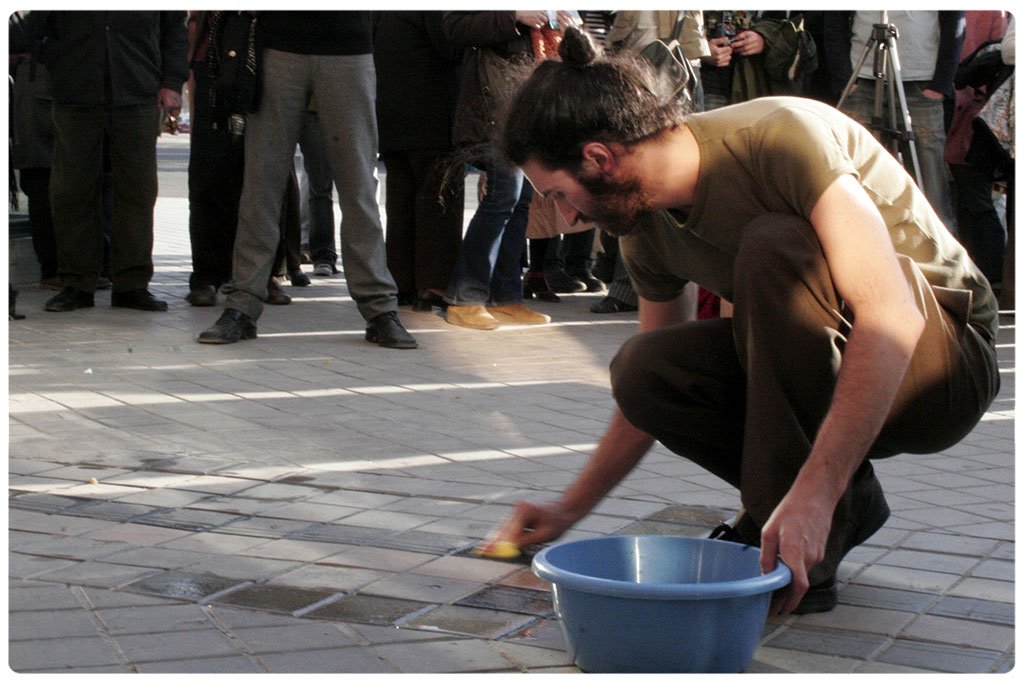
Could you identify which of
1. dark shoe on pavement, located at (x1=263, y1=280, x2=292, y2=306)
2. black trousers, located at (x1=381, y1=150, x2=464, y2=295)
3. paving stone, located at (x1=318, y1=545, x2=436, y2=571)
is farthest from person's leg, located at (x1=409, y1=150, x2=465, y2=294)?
paving stone, located at (x1=318, y1=545, x2=436, y2=571)

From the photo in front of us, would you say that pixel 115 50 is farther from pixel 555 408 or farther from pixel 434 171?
pixel 555 408

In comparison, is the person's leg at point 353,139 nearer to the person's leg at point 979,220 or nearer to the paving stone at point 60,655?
the person's leg at point 979,220

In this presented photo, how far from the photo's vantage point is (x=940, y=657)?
2.42 meters

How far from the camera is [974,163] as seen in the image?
6.93m

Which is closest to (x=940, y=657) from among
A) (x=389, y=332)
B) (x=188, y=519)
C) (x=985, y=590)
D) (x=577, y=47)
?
(x=985, y=590)

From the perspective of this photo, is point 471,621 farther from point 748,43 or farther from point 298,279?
point 298,279

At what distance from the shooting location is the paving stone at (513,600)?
266 centimetres

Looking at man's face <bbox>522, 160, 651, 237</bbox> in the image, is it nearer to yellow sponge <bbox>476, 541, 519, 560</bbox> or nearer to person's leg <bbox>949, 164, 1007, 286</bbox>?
yellow sponge <bbox>476, 541, 519, 560</bbox>

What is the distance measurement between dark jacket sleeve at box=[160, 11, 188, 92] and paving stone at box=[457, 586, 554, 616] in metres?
4.57

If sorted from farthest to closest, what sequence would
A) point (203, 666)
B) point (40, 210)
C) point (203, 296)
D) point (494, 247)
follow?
point (40, 210) → point (203, 296) → point (494, 247) → point (203, 666)

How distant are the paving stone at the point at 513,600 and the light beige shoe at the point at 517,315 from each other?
Answer: 384 centimetres

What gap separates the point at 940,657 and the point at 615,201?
960mm

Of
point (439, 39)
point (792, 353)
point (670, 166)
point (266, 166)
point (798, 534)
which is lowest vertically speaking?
point (798, 534)

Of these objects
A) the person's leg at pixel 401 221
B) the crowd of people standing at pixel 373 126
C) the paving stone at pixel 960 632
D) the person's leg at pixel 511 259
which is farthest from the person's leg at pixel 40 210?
the paving stone at pixel 960 632
